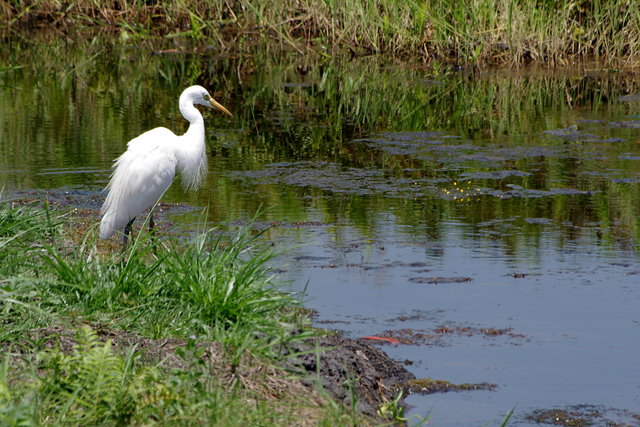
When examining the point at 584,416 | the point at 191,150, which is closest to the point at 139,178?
the point at 191,150

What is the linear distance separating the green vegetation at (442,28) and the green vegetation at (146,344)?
10347mm

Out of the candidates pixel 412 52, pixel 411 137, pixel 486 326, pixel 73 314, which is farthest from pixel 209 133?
pixel 73 314

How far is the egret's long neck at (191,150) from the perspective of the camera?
24.5 feet

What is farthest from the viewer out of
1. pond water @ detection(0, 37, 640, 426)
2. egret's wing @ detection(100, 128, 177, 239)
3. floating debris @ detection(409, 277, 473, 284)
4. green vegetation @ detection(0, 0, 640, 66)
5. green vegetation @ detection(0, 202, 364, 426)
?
green vegetation @ detection(0, 0, 640, 66)

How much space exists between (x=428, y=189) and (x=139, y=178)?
282cm

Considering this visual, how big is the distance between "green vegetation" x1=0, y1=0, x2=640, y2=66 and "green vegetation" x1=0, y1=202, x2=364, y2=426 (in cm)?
1035

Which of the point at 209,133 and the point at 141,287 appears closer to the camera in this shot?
the point at 141,287

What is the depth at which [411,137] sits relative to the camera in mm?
11047

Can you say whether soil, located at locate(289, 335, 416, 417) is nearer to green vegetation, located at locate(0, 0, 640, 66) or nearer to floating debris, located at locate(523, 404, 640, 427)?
floating debris, located at locate(523, 404, 640, 427)

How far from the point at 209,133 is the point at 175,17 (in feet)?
25.8

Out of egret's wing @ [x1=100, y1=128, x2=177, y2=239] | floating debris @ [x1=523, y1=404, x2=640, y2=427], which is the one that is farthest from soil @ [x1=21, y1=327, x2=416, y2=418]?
egret's wing @ [x1=100, y1=128, x2=177, y2=239]

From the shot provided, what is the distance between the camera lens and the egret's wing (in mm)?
7062

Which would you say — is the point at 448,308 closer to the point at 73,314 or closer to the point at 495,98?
the point at 73,314

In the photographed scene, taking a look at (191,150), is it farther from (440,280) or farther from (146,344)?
(146,344)
